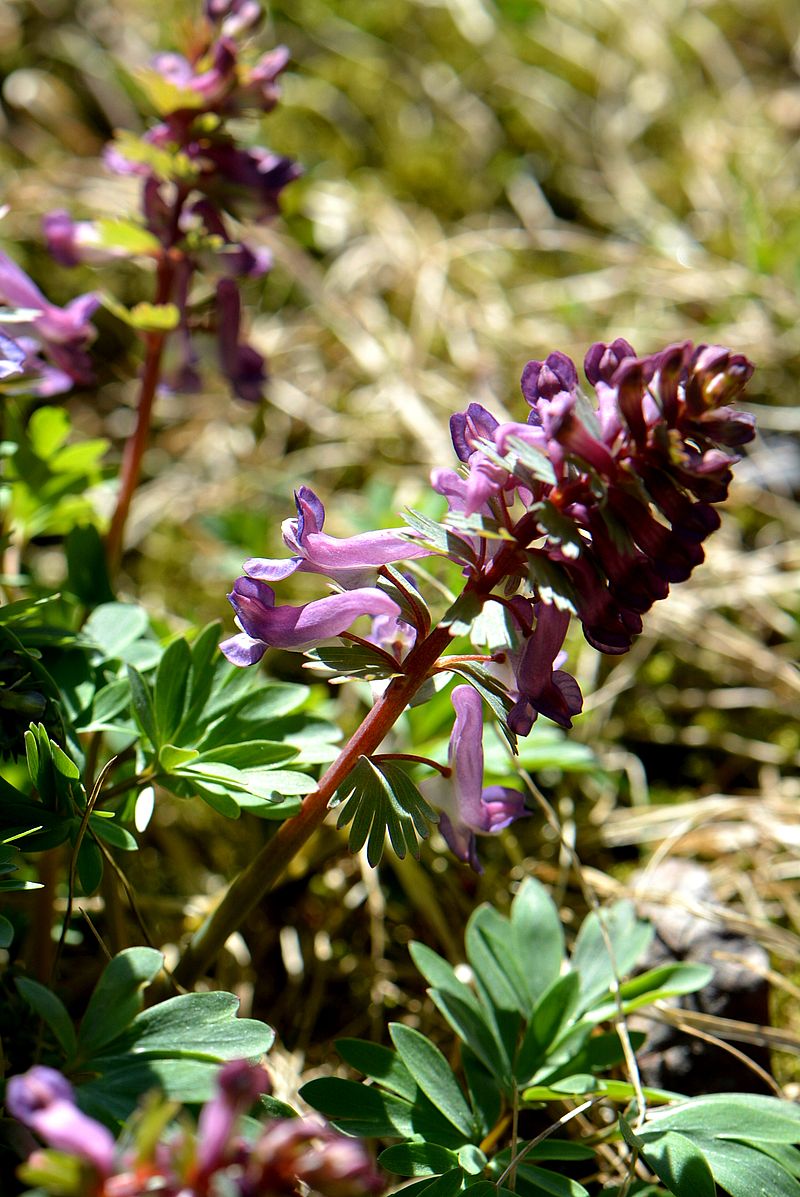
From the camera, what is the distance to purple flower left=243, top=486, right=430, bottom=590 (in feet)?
5.46

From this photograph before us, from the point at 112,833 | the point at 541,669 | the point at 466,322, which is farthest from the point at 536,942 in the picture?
the point at 466,322

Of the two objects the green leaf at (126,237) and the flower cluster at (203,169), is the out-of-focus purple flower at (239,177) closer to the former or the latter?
the flower cluster at (203,169)

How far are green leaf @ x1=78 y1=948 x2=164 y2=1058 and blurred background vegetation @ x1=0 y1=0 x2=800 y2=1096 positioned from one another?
1.00 meters

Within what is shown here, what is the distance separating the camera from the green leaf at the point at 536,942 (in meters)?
2.09

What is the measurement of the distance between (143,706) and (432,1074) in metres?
0.83

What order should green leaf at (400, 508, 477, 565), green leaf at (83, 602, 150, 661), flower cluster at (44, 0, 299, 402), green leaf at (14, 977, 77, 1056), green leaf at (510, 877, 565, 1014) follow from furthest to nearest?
1. flower cluster at (44, 0, 299, 402)
2. green leaf at (83, 602, 150, 661)
3. green leaf at (510, 877, 565, 1014)
4. green leaf at (400, 508, 477, 565)
5. green leaf at (14, 977, 77, 1056)

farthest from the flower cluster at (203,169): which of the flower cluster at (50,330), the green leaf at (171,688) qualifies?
the green leaf at (171,688)

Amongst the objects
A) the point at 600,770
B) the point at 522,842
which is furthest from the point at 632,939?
the point at 522,842

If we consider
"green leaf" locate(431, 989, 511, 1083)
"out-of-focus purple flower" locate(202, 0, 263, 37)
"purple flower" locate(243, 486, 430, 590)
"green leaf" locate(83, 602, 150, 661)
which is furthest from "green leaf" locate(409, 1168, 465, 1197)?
"out-of-focus purple flower" locate(202, 0, 263, 37)

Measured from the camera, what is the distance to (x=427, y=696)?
1702 millimetres

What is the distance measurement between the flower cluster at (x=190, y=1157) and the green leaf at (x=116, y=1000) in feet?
1.50

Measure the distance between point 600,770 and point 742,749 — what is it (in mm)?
802

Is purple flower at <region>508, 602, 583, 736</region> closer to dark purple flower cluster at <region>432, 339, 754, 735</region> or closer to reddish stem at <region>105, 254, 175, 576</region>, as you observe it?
dark purple flower cluster at <region>432, 339, 754, 735</region>

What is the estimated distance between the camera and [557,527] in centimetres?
148
